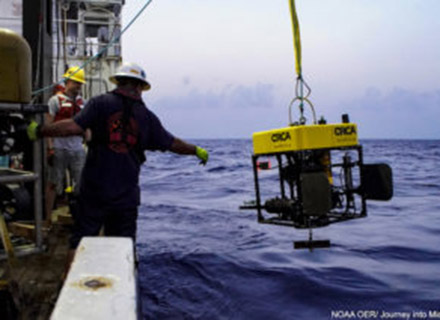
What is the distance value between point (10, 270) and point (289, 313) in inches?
117

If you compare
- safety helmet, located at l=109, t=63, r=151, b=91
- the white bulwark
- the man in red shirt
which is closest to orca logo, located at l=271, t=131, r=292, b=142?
safety helmet, located at l=109, t=63, r=151, b=91

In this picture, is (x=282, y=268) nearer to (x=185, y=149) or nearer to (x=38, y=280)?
(x=185, y=149)

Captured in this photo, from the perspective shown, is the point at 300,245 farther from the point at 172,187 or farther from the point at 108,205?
the point at 172,187

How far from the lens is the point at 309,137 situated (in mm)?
4086

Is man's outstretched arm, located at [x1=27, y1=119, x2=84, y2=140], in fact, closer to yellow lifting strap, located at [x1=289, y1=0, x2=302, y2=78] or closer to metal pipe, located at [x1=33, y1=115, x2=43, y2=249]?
metal pipe, located at [x1=33, y1=115, x2=43, y2=249]

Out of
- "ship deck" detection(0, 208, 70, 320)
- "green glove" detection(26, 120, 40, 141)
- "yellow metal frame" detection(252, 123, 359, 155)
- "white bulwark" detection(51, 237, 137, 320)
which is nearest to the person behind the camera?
"white bulwark" detection(51, 237, 137, 320)

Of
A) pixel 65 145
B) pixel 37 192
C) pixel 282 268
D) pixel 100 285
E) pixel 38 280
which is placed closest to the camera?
pixel 100 285

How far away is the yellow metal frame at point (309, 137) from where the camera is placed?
4.09 m

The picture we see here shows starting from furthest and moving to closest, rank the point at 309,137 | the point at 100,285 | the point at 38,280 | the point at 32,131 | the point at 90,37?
the point at 90,37 → the point at 309,137 → the point at 38,280 → the point at 32,131 → the point at 100,285

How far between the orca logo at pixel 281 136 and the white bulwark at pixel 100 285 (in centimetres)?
240

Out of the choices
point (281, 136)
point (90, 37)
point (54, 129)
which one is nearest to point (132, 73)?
point (54, 129)

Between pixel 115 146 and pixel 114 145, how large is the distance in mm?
13

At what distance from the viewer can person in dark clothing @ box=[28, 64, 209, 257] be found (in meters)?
3.78

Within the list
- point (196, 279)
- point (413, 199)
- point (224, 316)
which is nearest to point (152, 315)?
point (224, 316)
